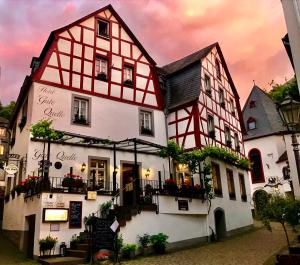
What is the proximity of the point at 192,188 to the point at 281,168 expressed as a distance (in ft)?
61.9

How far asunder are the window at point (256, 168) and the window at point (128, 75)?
19217mm

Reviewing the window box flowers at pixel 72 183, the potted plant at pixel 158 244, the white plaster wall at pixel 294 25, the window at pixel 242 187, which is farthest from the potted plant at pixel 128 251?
the window at pixel 242 187

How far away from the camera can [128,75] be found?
21078mm

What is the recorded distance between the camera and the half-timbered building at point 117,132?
14.8 meters

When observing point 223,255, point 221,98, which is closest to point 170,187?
point 223,255

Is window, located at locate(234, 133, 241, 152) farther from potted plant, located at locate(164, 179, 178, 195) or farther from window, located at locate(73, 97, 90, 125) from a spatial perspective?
window, located at locate(73, 97, 90, 125)

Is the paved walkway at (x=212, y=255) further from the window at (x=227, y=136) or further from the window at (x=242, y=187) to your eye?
the window at (x=227, y=136)

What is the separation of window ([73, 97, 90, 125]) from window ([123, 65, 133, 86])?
305 cm

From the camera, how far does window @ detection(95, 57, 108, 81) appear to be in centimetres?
1958

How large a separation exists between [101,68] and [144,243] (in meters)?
10.5

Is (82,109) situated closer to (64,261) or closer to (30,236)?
(30,236)

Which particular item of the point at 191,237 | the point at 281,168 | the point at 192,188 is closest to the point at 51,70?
the point at 192,188

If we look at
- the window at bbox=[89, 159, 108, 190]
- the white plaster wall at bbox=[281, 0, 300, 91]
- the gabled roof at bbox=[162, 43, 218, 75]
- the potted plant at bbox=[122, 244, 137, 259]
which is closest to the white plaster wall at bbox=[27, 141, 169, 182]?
the window at bbox=[89, 159, 108, 190]

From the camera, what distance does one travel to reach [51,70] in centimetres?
1778
